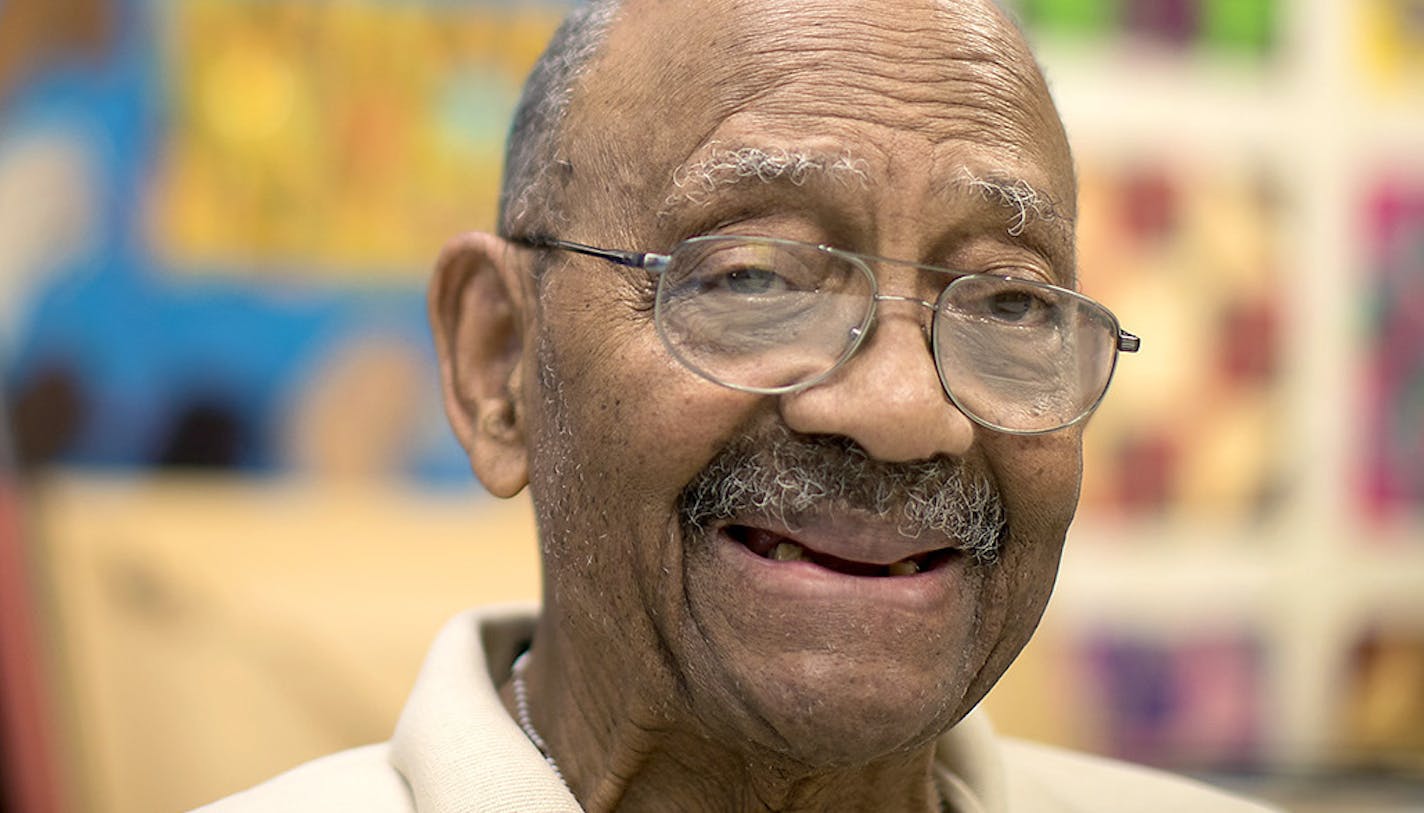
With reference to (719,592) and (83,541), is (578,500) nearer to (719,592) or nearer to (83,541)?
(719,592)

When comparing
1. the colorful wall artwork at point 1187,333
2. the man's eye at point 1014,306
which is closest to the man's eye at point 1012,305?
the man's eye at point 1014,306

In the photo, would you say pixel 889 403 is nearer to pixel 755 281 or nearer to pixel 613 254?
pixel 755 281

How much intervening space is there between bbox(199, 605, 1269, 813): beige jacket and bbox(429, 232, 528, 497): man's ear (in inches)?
10.0

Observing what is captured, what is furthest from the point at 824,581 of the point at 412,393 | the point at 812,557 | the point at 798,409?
the point at 412,393

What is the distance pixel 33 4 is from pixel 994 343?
2453 millimetres

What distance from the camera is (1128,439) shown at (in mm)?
3619

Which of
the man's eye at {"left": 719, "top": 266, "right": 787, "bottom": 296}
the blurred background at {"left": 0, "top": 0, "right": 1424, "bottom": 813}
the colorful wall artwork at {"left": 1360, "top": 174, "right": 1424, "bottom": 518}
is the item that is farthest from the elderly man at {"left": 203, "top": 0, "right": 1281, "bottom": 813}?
the colorful wall artwork at {"left": 1360, "top": 174, "right": 1424, "bottom": 518}

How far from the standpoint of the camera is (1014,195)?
5.13ft

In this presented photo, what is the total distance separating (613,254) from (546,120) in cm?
25

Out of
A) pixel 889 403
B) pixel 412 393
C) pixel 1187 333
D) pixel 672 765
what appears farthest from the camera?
pixel 1187 333

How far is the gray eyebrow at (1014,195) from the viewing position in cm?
153

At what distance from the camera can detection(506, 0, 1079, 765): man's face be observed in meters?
1.44

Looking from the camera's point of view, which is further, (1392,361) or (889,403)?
(1392,361)

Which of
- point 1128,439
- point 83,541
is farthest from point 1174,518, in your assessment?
point 83,541
